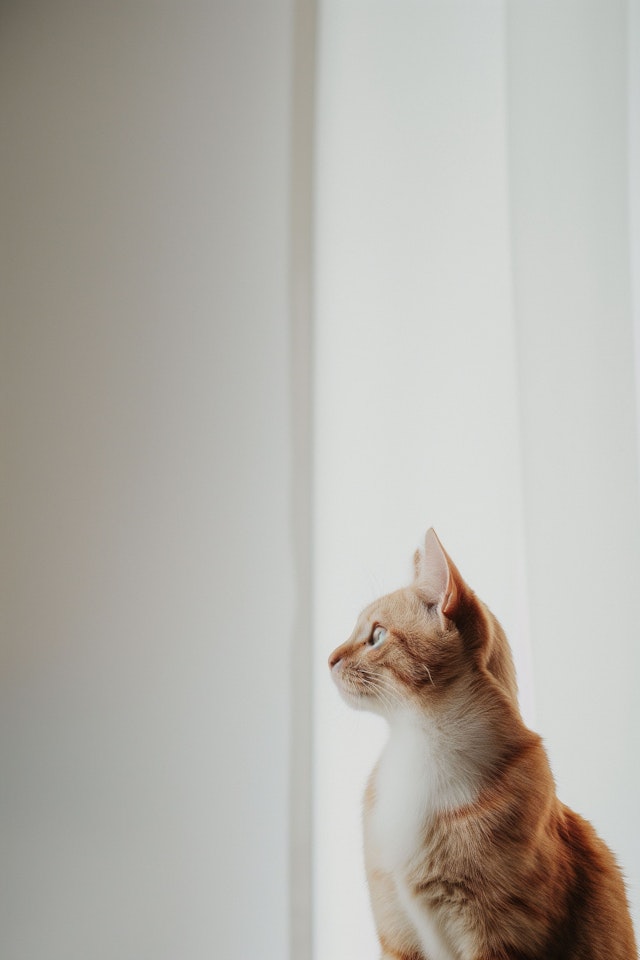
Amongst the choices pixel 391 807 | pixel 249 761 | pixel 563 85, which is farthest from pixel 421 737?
pixel 563 85

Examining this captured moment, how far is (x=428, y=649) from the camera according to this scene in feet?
2.32

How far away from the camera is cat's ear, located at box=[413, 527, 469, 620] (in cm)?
71

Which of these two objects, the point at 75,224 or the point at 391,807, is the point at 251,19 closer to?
the point at 75,224

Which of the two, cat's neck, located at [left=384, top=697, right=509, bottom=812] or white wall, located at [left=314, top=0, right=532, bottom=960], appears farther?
white wall, located at [left=314, top=0, right=532, bottom=960]

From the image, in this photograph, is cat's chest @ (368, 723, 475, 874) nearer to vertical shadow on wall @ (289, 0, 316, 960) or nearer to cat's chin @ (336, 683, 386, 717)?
cat's chin @ (336, 683, 386, 717)

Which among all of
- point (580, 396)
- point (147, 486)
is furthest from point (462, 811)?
point (147, 486)

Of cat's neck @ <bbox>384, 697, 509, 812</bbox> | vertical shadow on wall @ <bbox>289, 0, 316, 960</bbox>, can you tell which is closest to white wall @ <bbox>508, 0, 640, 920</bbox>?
cat's neck @ <bbox>384, 697, 509, 812</bbox>

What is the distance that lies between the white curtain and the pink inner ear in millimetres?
101

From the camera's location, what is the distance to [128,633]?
1077 mm

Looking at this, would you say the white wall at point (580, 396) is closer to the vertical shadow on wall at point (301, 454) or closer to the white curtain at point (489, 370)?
the white curtain at point (489, 370)

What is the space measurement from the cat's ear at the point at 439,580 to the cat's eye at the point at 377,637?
0.05 m

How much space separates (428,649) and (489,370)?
0.31 m

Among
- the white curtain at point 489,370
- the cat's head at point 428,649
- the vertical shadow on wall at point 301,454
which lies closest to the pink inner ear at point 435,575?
the cat's head at point 428,649

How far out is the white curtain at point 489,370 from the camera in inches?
30.9
